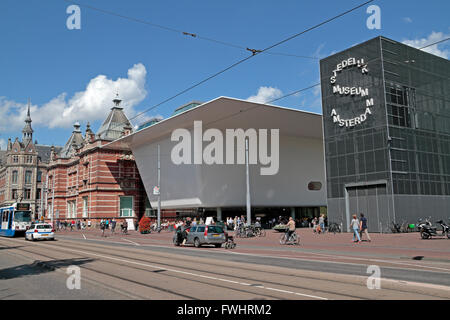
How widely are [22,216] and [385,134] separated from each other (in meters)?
32.8

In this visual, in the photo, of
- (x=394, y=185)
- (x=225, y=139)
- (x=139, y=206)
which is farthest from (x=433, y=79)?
(x=139, y=206)

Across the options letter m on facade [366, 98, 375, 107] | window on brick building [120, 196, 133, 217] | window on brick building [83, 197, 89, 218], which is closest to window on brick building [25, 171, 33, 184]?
window on brick building [83, 197, 89, 218]

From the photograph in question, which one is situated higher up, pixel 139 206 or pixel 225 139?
pixel 225 139

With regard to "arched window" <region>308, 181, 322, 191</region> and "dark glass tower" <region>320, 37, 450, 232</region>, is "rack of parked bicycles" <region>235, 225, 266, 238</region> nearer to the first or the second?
"dark glass tower" <region>320, 37, 450, 232</region>

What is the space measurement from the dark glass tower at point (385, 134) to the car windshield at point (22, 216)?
27.7 meters

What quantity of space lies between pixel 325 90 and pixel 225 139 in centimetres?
1408

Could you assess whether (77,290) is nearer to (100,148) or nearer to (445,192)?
(445,192)

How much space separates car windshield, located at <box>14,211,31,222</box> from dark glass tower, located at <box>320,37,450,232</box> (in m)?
27.7

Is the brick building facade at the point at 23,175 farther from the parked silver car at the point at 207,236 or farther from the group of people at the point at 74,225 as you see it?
the parked silver car at the point at 207,236

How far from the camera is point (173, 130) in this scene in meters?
47.5

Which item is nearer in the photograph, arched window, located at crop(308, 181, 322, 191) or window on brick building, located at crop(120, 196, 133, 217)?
arched window, located at crop(308, 181, 322, 191)

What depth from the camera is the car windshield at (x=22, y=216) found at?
36.5 metres

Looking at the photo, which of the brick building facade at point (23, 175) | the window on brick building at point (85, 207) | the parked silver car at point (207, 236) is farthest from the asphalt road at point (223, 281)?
the brick building facade at point (23, 175)

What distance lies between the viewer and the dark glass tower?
3294cm
